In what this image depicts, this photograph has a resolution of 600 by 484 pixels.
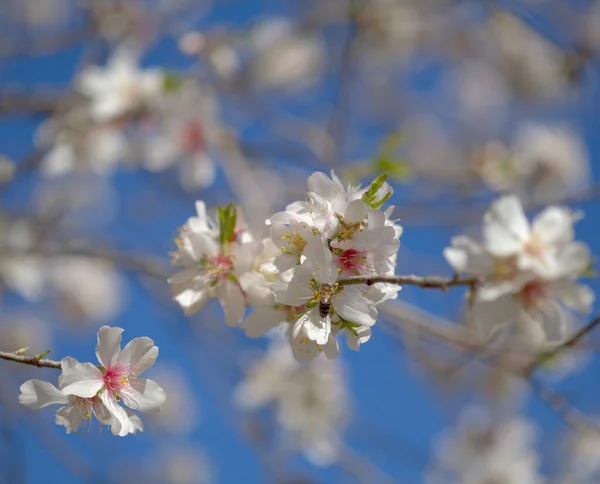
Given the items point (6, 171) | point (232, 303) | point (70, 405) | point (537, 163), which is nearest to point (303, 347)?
point (232, 303)

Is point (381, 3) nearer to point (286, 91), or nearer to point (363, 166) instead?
point (286, 91)

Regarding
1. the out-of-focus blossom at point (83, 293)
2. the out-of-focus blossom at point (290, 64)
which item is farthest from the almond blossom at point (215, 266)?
the out-of-focus blossom at point (83, 293)

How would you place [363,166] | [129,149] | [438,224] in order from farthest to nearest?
[438,224], [129,149], [363,166]

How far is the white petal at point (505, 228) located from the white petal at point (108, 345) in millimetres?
605

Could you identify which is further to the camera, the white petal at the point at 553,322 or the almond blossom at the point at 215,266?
the almond blossom at the point at 215,266

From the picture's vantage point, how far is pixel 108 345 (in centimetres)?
100

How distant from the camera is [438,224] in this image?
255cm

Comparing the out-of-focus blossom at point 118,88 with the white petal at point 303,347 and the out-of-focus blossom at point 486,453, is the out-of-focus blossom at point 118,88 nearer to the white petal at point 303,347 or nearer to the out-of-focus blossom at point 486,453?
the white petal at point 303,347

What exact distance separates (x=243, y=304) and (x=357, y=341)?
9.3 inches

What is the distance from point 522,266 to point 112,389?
68cm

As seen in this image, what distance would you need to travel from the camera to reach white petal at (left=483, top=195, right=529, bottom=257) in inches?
38.3

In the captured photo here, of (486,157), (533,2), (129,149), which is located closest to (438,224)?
(486,157)

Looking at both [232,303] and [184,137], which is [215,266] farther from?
[184,137]

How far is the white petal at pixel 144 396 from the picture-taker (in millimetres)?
1014
